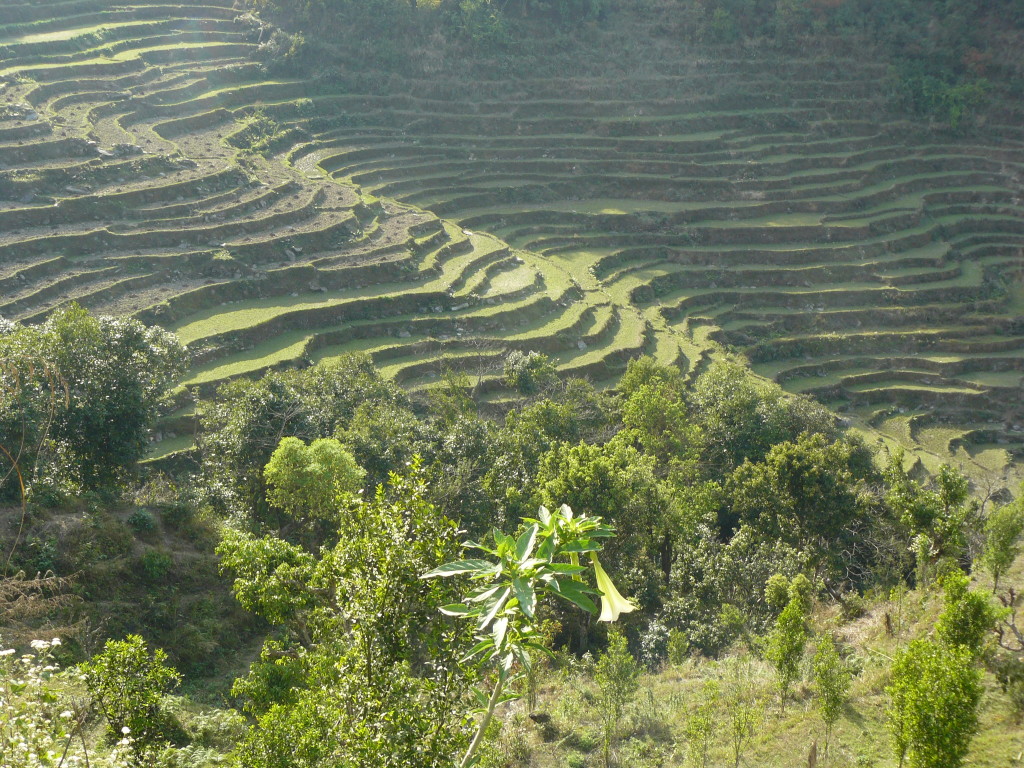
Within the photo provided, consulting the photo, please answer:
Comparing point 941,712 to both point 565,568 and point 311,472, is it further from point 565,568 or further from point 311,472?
point 311,472

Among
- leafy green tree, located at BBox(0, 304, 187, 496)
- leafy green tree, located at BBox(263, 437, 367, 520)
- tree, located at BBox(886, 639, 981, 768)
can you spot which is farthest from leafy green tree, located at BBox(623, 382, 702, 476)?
tree, located at BBox(886, 639, 981, 768)

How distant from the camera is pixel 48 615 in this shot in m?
11.6

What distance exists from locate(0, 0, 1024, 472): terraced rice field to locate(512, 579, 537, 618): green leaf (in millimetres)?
19477

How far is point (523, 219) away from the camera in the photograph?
36625 millimetres

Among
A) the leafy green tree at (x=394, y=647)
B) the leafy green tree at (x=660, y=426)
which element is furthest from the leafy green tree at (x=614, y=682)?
the leafy green tree at (x=660, y=426)

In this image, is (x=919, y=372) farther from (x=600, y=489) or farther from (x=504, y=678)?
(x=504, y=678)

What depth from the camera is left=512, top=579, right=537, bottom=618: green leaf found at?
12.3 ft

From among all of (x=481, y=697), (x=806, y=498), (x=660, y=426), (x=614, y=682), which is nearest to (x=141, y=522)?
(x=614, y=682)

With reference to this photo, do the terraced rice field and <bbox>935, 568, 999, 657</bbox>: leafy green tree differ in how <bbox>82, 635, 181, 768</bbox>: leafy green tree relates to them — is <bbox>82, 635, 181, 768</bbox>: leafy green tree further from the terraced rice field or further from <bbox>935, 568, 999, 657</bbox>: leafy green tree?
the terraced rice field

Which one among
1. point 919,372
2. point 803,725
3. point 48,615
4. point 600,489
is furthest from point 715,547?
point 919,372

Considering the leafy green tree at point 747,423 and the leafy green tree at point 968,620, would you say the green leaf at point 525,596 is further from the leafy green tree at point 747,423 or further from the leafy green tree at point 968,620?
the leafy green tree at point 747,423

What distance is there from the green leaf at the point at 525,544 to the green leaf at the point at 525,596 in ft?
0.47

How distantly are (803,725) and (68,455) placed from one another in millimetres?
12668

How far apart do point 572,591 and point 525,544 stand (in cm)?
34
